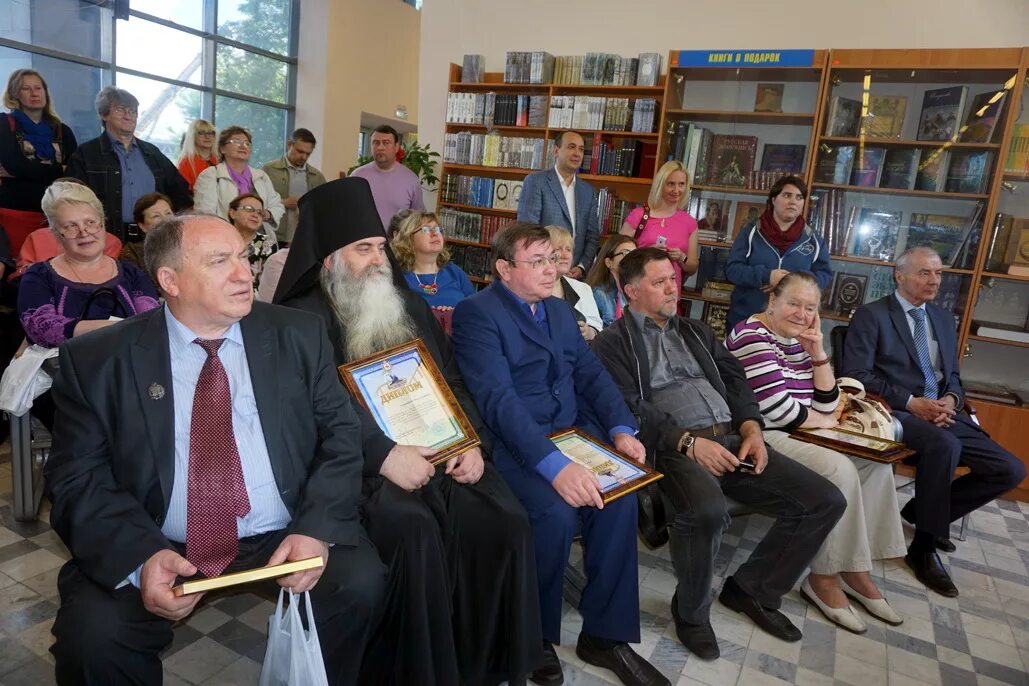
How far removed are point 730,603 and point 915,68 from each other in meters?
4.39

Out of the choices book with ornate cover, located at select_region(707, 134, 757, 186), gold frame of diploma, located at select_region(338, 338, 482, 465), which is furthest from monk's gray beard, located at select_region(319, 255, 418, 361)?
book with ornate cover, located at select_region(707, 134, 757, 186)

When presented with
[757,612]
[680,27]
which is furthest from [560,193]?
[757,612]

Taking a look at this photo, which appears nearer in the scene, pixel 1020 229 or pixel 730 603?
pixel 730 603

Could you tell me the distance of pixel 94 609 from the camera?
1646mm

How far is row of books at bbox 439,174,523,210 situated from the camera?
6.71 metres

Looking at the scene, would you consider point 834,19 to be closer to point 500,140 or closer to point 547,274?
point 500,140

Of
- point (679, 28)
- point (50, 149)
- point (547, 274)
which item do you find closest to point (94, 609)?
point (547, 274)

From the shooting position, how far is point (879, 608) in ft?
9.55

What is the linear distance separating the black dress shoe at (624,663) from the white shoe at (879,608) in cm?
122

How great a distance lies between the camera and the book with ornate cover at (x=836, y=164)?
529cm

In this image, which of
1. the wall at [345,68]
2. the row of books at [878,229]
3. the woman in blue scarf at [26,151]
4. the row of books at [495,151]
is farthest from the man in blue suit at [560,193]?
the wall at [345,68]

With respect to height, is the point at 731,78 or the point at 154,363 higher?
the point at 731,78

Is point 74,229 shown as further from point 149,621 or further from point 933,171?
point 933,171

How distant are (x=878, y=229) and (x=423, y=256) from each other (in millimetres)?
3785
